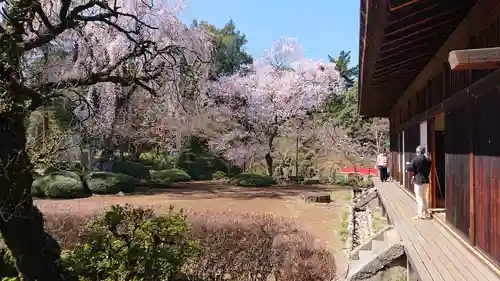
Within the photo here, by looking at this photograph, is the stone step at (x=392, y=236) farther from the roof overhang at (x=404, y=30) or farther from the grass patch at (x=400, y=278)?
the roof overhang at (x=404, y=30)

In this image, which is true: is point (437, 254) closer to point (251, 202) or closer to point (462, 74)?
point (462, 74)

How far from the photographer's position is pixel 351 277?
5.16m

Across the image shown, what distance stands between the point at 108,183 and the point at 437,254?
55.5 ft

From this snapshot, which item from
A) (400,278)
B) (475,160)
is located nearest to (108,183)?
(400,278)

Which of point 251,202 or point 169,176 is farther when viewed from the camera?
point 169,176

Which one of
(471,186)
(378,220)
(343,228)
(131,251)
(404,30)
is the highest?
(404,30)

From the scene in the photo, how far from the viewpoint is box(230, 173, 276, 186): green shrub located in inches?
914

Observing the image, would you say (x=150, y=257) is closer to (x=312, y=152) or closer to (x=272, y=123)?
(x=272, y=123)

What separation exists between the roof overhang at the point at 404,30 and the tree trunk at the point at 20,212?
3.89m

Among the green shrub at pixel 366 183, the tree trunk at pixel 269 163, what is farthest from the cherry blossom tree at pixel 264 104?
the green shrub at pixel 366 183

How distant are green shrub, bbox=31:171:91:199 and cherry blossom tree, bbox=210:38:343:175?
9.87m

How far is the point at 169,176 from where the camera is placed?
24.7 m

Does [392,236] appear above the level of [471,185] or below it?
below

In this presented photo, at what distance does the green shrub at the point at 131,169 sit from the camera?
23.6 meters
